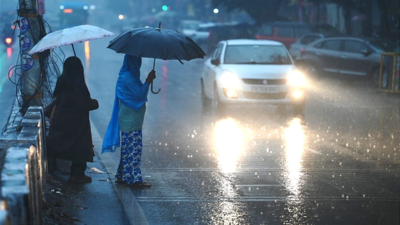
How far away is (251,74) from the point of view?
13898 mm

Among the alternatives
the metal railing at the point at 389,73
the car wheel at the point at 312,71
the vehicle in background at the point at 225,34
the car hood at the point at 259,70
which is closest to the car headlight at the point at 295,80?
the car hood at the point at 259,70

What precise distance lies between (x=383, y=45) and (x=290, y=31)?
1070cm

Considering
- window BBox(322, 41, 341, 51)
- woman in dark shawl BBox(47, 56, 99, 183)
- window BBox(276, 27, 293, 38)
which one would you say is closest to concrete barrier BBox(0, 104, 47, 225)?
woman in dark shawl BBox(47, 56, 99, 183)

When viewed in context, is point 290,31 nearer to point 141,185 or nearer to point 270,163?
point 270,163

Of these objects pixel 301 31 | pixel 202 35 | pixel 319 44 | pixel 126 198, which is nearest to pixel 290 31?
pixel 301 31

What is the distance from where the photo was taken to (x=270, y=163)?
8773mm

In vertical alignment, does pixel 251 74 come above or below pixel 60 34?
below

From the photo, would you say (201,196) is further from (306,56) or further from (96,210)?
(306,56)

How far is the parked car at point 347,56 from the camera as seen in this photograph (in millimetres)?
20375

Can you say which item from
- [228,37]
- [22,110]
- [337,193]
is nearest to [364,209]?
[337,193]

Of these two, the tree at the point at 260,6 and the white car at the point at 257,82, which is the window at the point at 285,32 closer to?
the tree at the point at 260,6

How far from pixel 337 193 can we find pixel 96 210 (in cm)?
252

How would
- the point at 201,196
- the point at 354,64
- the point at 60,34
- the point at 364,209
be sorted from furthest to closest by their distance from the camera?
the point at 354,64 → the point at 60,34 → the point at 201,196 → the point at 364,209

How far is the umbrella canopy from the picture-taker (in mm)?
6812
